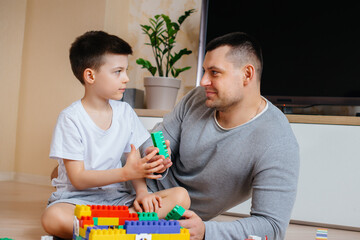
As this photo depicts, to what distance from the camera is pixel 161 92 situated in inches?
96.1

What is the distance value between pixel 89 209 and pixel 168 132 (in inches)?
21.9

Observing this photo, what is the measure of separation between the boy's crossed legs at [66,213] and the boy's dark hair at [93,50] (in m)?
0.47

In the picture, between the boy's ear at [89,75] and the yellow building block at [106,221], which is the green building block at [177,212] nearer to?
the yellow building block at [106,221]

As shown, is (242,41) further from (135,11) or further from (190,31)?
(135,11)

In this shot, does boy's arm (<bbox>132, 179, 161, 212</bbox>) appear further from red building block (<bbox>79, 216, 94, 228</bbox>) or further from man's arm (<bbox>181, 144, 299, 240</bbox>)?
red building block (<bbox>79, 216, 94, 228</bbox>)

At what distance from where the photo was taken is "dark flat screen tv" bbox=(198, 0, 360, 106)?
7.18 ft

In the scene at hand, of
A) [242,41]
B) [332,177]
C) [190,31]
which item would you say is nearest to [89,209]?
[242,41]

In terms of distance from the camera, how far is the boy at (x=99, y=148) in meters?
1.28

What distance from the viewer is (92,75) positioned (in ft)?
4.76

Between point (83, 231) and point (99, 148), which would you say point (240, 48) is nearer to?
point (99, 148)

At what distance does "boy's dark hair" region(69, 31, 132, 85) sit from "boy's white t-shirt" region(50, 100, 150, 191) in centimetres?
15

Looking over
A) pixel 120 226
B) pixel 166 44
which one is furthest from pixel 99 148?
pixel 166 44

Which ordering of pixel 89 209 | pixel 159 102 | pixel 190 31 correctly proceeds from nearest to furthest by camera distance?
1. pixel 89 209
2. pixel 159 102
3. pixel 190 31

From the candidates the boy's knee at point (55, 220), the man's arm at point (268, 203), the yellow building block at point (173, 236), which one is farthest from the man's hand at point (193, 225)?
the boy's knee at point (55, 220)
